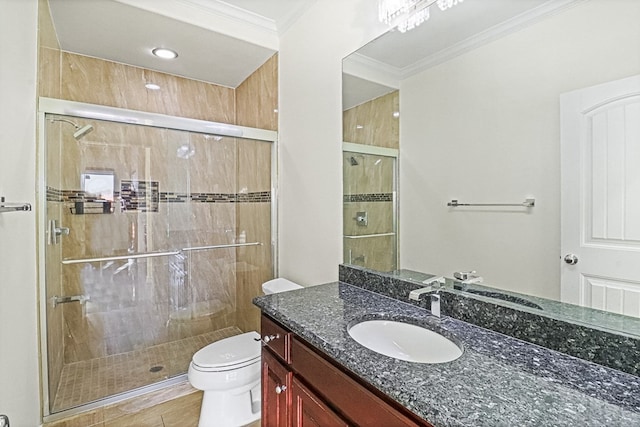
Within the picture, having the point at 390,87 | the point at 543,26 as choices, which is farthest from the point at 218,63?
the point at 543,26

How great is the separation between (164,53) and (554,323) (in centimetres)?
293

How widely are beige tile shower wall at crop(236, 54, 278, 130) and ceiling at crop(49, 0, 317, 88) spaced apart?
0.10 meters

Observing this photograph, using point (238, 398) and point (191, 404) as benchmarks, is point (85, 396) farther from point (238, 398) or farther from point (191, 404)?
point (238, 398)

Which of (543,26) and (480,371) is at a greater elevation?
(543,26)

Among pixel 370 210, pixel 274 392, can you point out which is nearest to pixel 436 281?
pixel 370 210

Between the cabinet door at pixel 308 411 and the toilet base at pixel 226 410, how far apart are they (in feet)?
2.81

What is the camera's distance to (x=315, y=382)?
103cm

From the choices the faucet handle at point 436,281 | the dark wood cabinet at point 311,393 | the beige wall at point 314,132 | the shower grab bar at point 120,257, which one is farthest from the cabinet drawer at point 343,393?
the shower grab bar at point 120,257

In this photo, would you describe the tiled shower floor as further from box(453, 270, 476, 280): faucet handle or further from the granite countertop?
box(453, 270, 476, 280): faucet handle

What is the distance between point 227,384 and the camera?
1771mm

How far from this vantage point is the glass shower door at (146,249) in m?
2.24

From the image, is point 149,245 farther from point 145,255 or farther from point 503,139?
point 503,139

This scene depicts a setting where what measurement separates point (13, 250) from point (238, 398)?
1301 mm

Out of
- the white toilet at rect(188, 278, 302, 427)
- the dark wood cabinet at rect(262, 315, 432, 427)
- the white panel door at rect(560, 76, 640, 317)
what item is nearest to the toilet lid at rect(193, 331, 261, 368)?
the white toilet at rect(188, 278, 302, 427)
